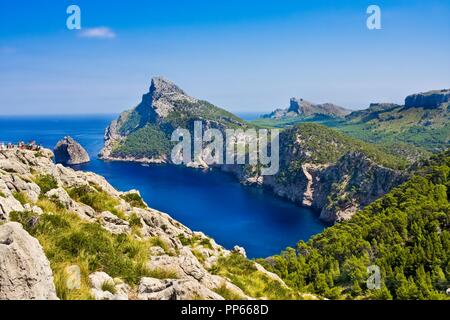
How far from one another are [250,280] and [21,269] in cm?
1464

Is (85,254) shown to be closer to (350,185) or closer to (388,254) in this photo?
(388,254)

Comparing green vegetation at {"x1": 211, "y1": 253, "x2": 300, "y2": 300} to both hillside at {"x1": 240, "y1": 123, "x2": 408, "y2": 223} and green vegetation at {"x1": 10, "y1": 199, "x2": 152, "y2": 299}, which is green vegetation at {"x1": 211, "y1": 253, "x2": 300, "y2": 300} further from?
hillside at {"x1": 240, "y1": 123, "x2": 408, "y2": 223}

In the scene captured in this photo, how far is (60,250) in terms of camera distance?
47.1 ft

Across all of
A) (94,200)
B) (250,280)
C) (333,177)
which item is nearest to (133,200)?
(94,200)

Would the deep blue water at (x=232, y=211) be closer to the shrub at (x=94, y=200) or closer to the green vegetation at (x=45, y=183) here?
the shrub at (x=94, y=200)

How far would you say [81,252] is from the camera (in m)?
14.5

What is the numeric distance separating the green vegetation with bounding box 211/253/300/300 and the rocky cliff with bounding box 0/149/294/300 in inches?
3.8

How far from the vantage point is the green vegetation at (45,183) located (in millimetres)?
24150

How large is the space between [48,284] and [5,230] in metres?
2.11

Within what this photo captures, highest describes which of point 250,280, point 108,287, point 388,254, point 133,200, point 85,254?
point 85,254

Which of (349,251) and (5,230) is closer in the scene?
(5,230)

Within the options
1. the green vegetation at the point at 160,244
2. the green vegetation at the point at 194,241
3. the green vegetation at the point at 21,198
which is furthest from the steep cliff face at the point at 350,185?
the green vegetation at the point at 21,198

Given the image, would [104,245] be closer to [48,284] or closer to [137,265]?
[137,265]
